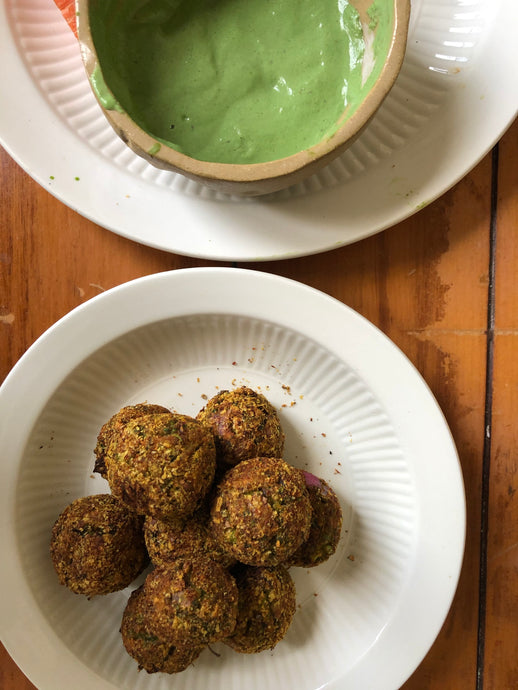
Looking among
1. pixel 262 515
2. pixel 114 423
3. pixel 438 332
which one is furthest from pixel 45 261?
pixel 438 332

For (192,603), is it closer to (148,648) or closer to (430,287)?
(148,648)

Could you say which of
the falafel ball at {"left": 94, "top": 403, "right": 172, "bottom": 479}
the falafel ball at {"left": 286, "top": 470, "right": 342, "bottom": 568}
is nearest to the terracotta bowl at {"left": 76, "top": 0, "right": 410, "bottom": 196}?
the falafel ball at {"left": 94, "top": 403, "right": 172, "bottom": 479}

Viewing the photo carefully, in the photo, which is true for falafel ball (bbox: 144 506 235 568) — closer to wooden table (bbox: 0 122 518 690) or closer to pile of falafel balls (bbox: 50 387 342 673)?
pile of falafel balls (bbox: 50 387 342 673)

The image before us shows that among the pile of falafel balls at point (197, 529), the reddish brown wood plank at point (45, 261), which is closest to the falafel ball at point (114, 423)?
the pile of falafel balls at point (197, 529)

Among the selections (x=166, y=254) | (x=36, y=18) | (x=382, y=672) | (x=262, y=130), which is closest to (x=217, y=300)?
(x=166, y=254)

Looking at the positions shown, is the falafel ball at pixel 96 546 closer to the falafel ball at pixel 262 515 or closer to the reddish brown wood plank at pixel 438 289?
the falafel ball at pixel 262 515

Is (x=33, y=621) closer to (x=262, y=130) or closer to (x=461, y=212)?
(x=262, y=130)
